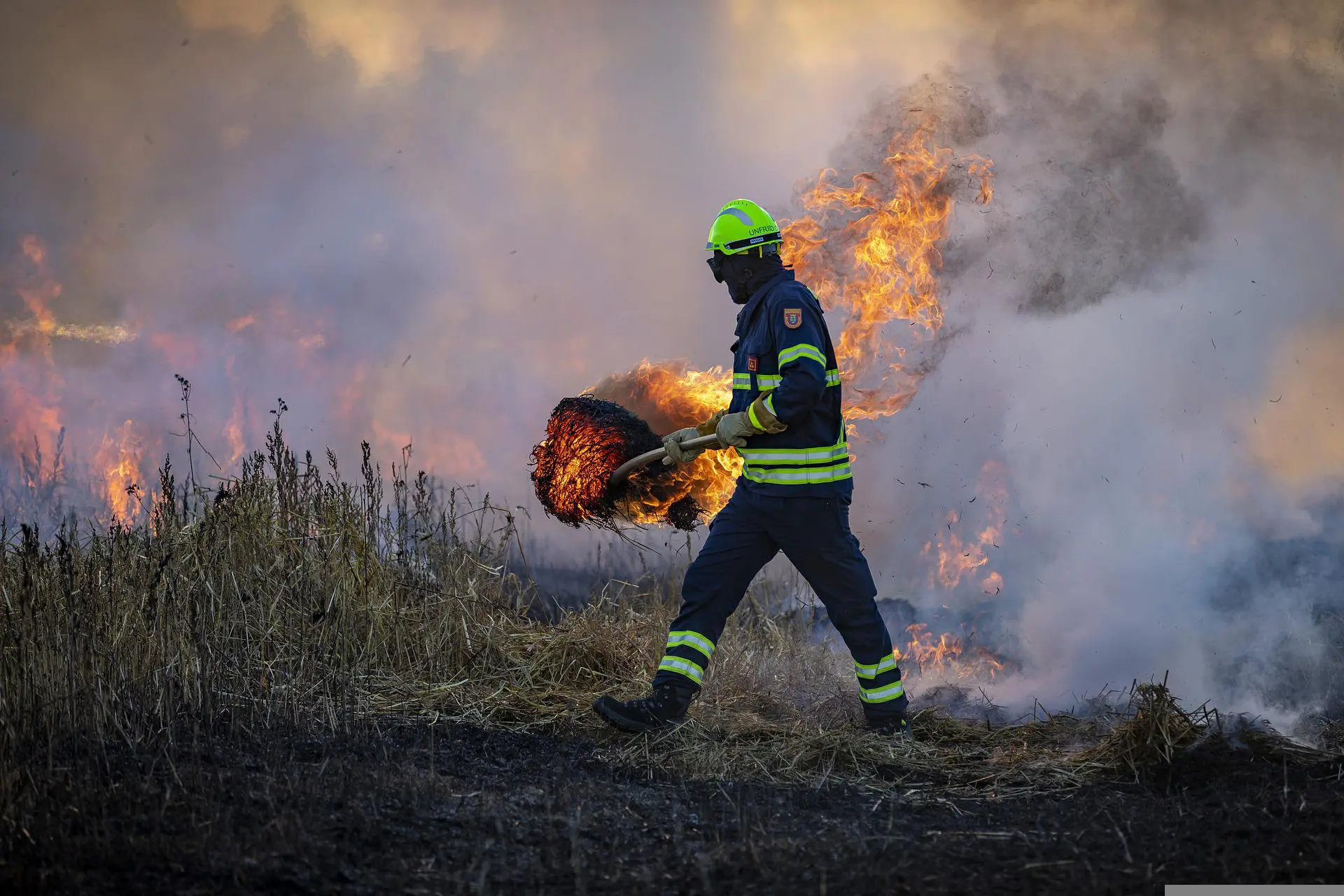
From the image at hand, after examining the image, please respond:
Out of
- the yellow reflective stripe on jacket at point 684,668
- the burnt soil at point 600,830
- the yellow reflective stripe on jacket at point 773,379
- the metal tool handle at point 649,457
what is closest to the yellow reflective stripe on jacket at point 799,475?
the metal tool handle at point 649,457

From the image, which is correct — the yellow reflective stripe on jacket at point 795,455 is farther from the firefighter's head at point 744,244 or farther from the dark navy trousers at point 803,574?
the firefighter's head at point 744,244

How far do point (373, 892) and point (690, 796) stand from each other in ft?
5.56

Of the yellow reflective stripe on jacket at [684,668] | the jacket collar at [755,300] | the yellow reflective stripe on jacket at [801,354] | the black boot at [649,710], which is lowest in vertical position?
the black boot at [649,710]

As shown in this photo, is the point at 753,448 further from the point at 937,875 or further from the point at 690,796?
the point at 937,875

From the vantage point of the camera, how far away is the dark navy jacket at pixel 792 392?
553 cm

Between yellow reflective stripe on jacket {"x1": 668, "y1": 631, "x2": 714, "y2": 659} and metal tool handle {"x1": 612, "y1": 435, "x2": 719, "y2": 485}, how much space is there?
Answer: 1000 mm

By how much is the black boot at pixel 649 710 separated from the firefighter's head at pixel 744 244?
2.19m

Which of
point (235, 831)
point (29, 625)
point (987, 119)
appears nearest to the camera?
point (235, 831)

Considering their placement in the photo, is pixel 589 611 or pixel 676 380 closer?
pixel 676 380

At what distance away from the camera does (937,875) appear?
3.42m

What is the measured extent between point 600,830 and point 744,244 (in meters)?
3.17

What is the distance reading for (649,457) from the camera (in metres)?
6.14

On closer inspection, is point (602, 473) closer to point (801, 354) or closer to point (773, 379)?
point (773, 379)

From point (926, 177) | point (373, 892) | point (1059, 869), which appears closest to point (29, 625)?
point (373, 892)
